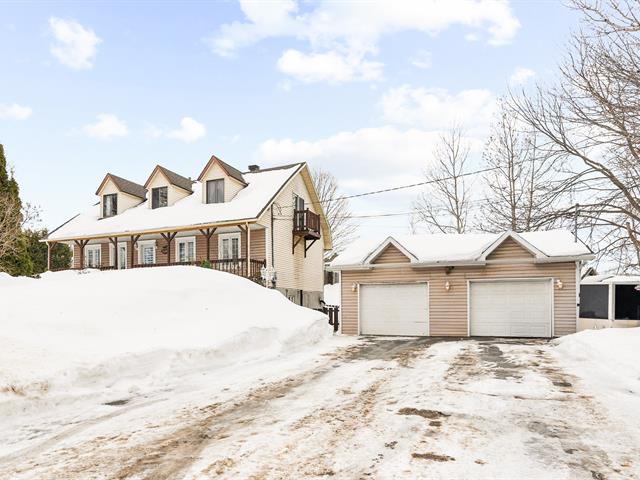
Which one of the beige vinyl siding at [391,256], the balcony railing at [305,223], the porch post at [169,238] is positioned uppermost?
the balcony railing at [305,223]

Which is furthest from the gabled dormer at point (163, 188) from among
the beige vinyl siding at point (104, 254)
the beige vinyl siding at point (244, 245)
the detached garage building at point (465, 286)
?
the detached garage building at point (465, 286)

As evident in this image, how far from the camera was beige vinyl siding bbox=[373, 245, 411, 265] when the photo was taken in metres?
17.9

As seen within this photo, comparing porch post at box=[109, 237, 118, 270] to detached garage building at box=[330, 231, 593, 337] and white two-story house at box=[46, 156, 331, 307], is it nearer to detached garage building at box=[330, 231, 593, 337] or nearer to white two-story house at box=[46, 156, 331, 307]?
white two-story house at box=[46, 156, 331, 307]

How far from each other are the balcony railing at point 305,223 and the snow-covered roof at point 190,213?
8.12 ft

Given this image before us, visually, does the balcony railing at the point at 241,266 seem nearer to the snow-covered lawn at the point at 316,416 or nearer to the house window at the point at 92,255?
the house window at the point at 92,255

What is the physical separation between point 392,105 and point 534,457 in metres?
17.8

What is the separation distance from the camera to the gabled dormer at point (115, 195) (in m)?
27.7

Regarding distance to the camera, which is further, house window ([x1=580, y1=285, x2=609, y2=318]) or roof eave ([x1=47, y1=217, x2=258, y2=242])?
roof eave ([x1=47, y1=217, x2=258, y2=242])

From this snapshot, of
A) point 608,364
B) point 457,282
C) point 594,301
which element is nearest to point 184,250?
point 457,282

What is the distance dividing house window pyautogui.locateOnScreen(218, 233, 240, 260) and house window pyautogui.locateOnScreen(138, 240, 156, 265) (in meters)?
4.74

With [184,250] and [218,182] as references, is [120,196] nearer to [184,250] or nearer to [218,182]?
[184,250]

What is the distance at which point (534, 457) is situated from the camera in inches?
157

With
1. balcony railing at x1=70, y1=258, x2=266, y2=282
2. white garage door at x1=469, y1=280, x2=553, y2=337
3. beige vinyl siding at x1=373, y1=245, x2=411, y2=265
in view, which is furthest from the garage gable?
balcony railing at x1=70, y1=258, x2=266, y2=282

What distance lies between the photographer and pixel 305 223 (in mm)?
25797
